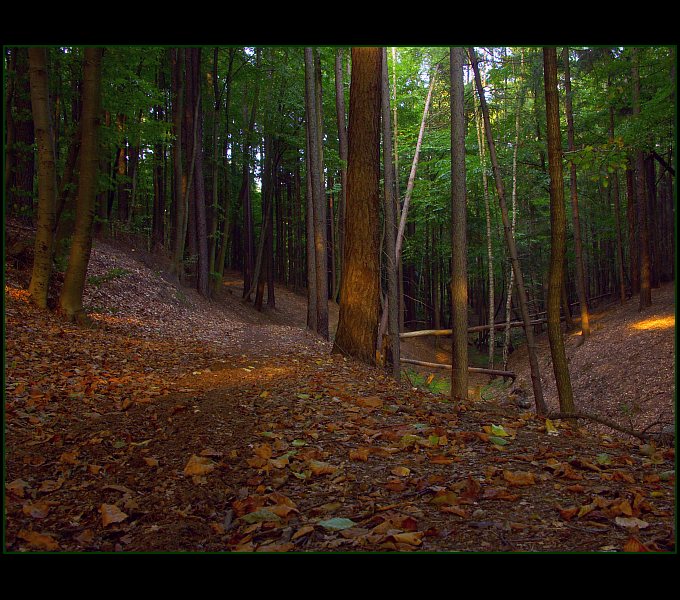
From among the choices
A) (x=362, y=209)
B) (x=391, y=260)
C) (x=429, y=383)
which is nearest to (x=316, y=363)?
(x=362, y=209)

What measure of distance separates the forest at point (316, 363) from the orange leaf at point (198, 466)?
0.05 ft

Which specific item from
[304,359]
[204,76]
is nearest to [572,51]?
[204,76]

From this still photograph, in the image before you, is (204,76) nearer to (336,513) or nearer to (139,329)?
(139,329)

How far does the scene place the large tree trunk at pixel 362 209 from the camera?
307 inches

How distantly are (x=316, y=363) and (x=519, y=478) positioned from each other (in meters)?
4.95

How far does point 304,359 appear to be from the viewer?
8164 millimetres

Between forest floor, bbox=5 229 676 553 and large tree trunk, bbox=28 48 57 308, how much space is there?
1.29m

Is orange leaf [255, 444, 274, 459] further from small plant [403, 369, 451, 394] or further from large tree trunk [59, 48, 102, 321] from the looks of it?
small plant [403, 369, 451, 394]

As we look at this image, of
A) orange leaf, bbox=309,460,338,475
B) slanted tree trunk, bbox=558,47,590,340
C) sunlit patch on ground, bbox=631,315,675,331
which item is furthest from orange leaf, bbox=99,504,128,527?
slanted tree trunk, bbox=558,47,590,340

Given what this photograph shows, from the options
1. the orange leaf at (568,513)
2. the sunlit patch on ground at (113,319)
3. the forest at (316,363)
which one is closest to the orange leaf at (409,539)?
the forest at (316,363)

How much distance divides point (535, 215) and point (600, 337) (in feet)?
34.1

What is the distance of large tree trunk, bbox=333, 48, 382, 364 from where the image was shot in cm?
780

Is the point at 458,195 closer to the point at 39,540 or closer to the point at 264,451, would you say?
the point at 264,451

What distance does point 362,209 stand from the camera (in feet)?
25.9
